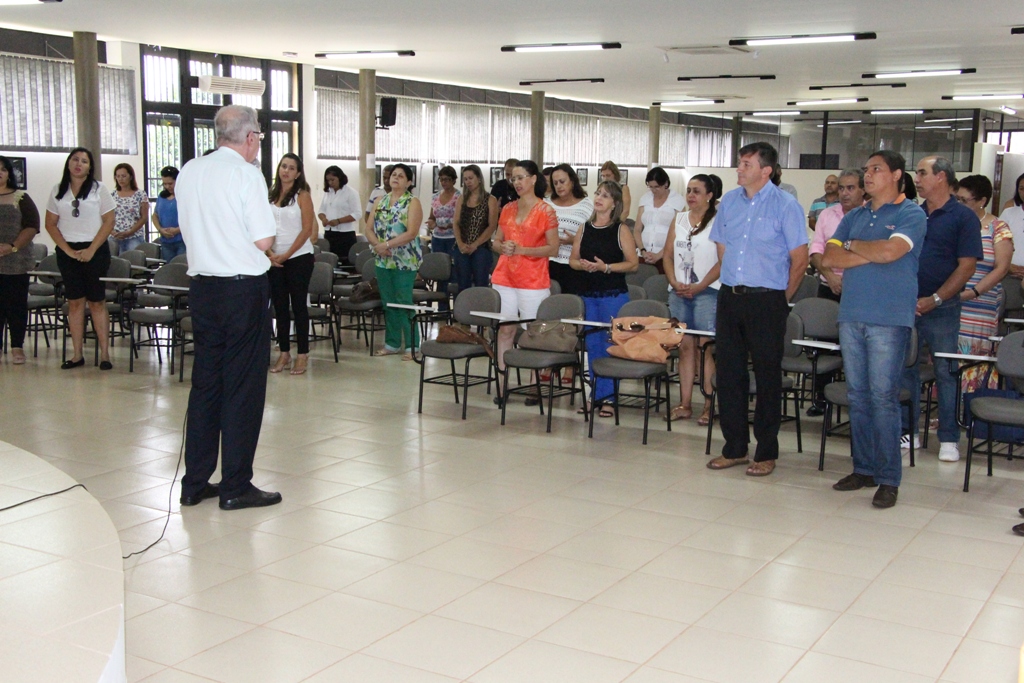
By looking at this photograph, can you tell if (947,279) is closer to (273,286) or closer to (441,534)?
(441,534)

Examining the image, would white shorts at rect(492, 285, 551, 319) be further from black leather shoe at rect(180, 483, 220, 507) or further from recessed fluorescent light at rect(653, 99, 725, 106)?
recessed fluorescent light at rect(653, 99, 725, 106)

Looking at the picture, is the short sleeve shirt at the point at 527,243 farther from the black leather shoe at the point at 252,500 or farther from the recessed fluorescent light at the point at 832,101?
the recessed fluorescent light at the point at 832,101

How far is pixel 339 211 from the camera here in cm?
1127

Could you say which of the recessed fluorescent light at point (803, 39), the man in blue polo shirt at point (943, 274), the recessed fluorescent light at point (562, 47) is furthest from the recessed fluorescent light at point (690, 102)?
the man in blue polo shirt at point (943, 274)

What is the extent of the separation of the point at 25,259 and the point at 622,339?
5.14 metres

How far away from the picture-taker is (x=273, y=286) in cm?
807

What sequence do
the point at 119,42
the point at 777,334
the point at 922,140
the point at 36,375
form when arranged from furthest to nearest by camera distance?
the point at 922,140 < the point at 119,42 < the point at 36,375 < the point at 777,334

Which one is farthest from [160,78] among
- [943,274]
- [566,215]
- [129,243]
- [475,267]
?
[943,274]

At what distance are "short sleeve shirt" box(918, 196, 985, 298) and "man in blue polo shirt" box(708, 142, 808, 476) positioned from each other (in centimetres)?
91

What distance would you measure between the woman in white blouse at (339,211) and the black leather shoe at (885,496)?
7.43m

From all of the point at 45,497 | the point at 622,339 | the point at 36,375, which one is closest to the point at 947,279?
the point at 622,339

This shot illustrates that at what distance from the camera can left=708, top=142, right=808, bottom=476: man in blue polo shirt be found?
5.27 metres

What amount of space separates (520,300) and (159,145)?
8616 mm

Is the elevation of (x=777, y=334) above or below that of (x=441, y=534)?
above
